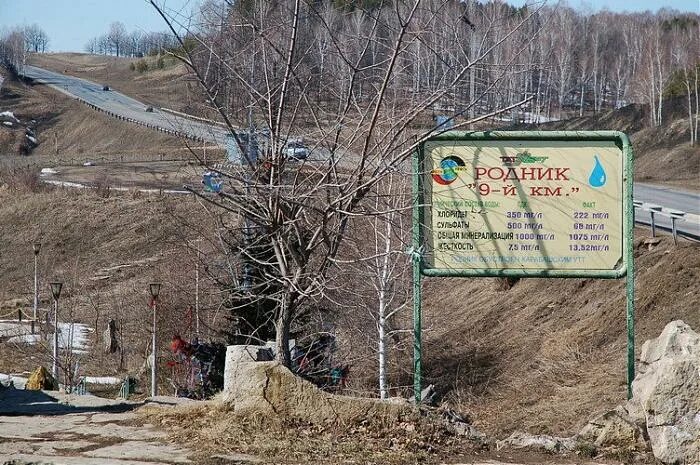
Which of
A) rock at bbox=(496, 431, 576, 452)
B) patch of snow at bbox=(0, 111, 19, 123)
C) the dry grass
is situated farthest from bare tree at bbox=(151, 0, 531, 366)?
patch of snow at bbox=(0, 111, 19, 123)

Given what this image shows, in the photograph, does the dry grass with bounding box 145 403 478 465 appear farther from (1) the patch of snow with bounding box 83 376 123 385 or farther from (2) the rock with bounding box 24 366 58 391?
(1) the patch of snow with bounding box 83 376 123 385

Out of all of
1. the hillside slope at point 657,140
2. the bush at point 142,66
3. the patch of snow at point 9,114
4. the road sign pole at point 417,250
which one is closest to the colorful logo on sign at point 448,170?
the road sign pole at point 417,250

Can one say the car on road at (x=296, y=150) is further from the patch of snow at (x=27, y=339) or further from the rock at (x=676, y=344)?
the patch of snow at (x=27, y=339)

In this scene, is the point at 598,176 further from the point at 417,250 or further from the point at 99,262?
the point at 99,262

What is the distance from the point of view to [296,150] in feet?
33.6

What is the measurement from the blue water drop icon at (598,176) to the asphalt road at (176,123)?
8.56 feet

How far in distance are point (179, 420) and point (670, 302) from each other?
10.6 meters

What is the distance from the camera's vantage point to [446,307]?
28.4m

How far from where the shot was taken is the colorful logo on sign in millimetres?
9898

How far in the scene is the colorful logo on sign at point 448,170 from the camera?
9.90m

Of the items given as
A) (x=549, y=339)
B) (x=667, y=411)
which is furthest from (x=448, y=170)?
(x=549, y=339)

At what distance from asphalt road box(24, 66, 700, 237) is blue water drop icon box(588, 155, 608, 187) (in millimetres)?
2610

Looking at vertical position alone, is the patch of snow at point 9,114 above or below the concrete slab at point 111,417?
above

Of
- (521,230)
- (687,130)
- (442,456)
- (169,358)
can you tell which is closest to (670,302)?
(521,230)
